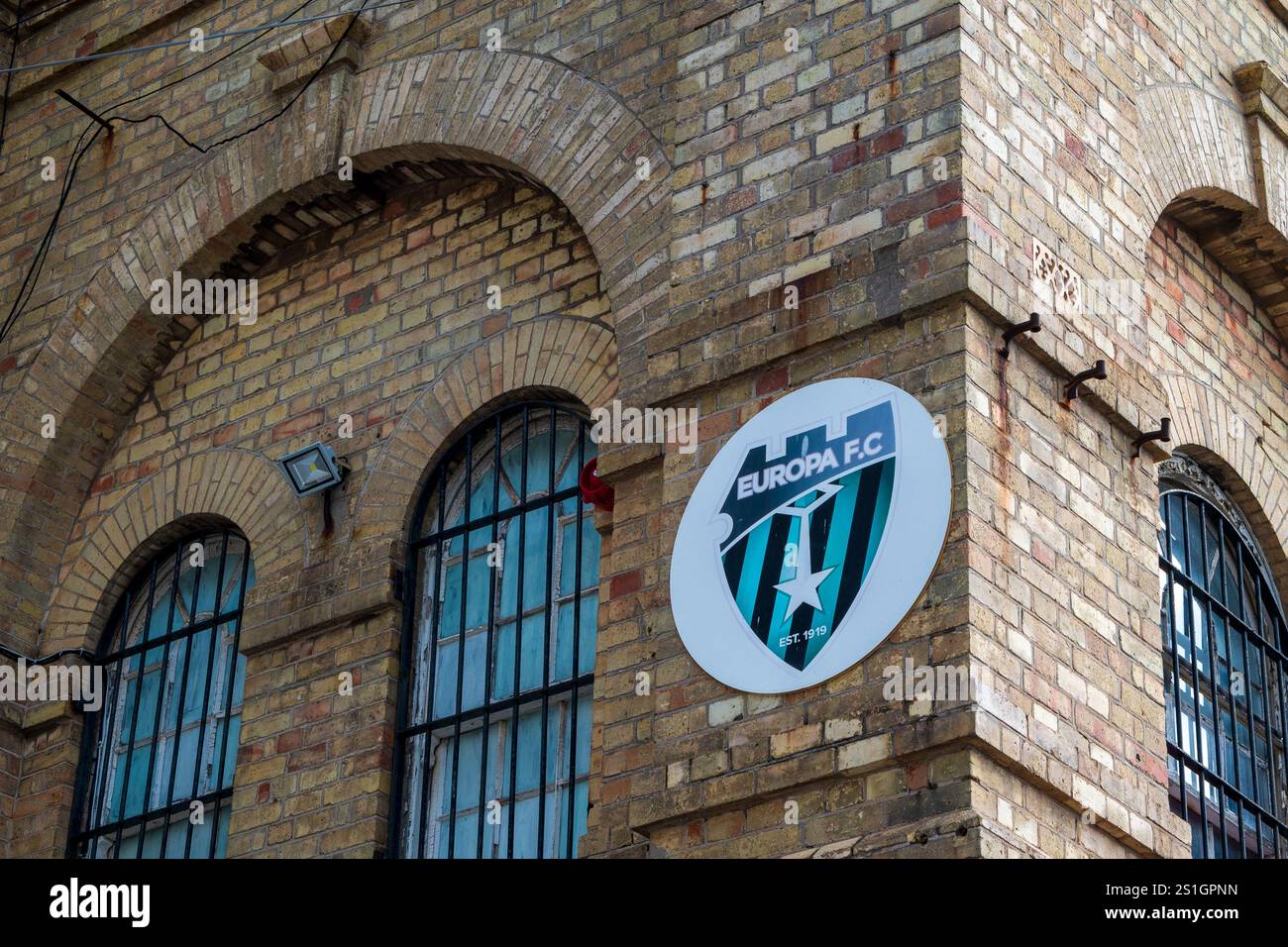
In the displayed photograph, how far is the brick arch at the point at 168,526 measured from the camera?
1355 centimetres

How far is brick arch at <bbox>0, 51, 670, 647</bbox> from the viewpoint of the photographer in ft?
41.3

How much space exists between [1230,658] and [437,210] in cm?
516

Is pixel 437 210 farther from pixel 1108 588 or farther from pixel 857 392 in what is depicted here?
pixel 1108 588

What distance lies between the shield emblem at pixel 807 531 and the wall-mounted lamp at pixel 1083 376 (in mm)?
1066

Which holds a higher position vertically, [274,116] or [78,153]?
[78,153]

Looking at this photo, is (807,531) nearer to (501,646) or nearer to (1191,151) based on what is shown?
(501,646)

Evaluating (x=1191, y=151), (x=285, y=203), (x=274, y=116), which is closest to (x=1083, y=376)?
(x=1191, y=151)

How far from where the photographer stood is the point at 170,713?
13859 millimetres

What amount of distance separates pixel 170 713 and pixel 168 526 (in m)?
1.13
